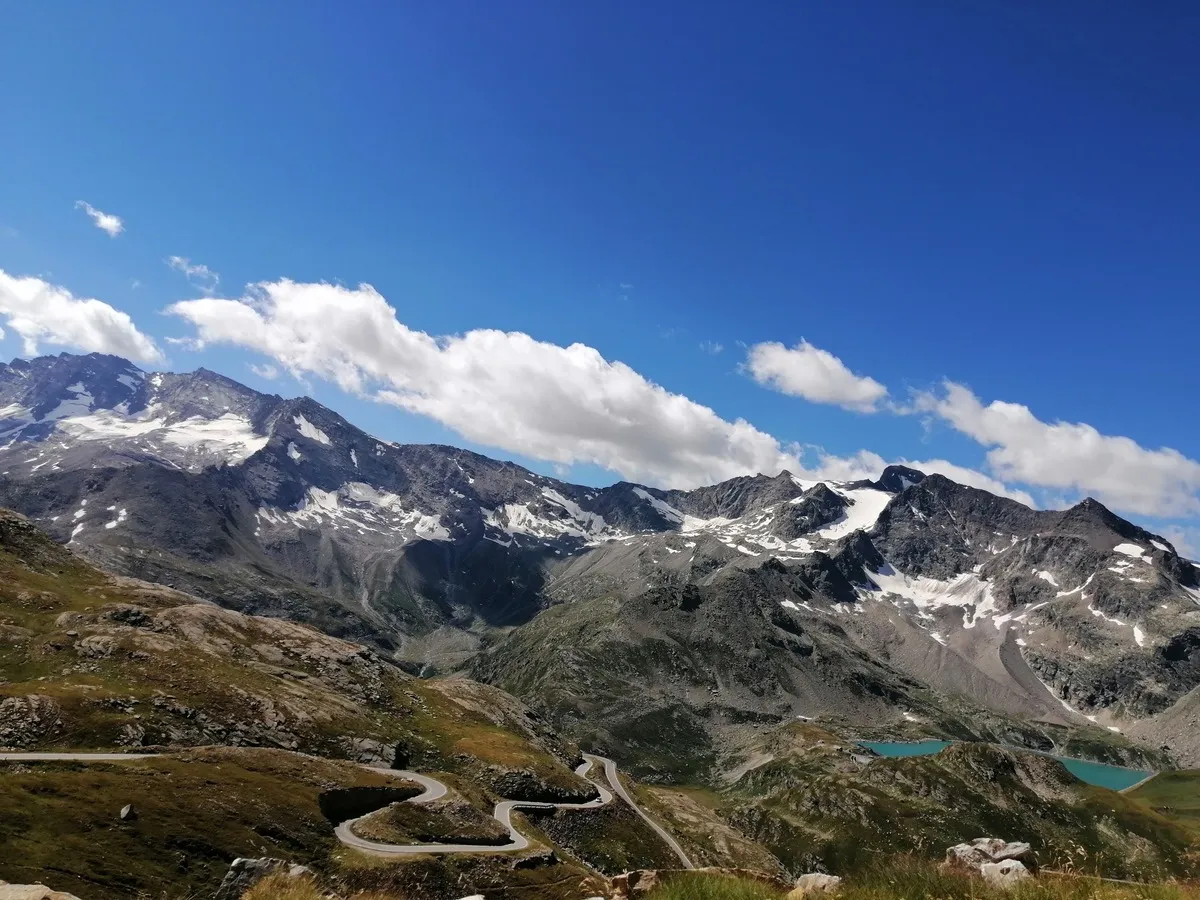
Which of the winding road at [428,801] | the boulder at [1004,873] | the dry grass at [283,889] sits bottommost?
the winding road at [428,801]

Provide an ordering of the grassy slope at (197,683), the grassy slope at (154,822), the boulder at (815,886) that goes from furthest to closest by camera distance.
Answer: the grassy slope at (197,683) < the grassy slope at (154,822) < the boulder at (815,886)

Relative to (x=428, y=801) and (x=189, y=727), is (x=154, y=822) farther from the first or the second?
(x=428, y=801)

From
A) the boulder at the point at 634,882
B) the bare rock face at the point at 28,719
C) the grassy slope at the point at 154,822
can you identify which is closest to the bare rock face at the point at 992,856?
the boulder at the point at 634,882

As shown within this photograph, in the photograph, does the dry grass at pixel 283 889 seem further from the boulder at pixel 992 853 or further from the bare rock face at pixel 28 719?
the bare rock face at pixel 28 719

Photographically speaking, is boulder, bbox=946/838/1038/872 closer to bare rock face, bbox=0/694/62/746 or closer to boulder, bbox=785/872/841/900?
boulder, bbox=785/872/841/900

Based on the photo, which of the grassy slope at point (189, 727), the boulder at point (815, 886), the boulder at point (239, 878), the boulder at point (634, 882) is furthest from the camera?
the grassy slope at point (189, 727)

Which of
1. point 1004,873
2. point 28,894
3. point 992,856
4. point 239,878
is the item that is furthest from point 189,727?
point 1004,873

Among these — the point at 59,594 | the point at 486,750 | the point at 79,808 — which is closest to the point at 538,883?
the point at 79,808

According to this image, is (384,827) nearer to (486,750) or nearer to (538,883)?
(538,883)
